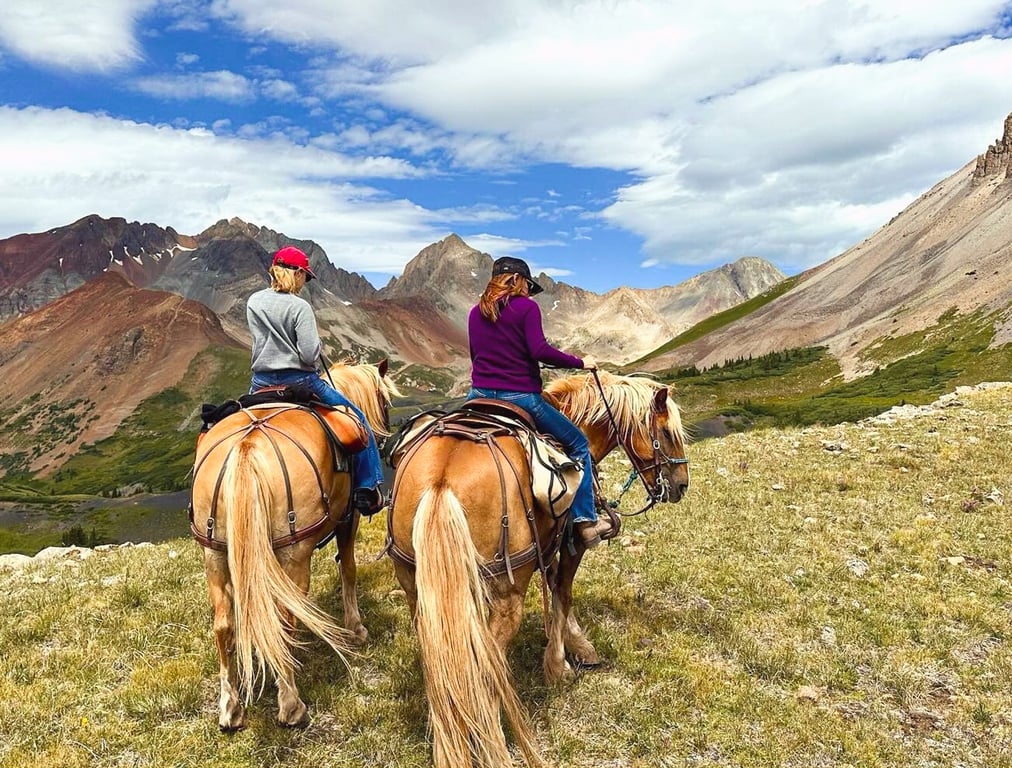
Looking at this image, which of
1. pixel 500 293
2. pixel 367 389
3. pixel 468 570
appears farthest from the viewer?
pixel 367 389

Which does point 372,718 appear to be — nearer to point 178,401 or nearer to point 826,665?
point 826,665

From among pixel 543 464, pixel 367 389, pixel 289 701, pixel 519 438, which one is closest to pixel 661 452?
pixel 543 464

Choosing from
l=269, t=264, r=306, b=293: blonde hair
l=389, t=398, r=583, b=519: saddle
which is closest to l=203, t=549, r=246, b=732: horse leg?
l=389, t=398, r=583, b=519: saddle

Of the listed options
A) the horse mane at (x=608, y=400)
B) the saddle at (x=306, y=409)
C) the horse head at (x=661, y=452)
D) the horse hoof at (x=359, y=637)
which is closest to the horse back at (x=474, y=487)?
the saddle at (x=306, y=409)

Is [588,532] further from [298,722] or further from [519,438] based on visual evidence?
[298,722]

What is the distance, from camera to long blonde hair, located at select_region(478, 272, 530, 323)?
657cm

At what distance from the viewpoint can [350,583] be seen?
813 centimetres

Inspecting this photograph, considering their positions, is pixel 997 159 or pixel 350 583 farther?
pixel 997 159

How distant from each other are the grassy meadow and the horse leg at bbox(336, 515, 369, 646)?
0.32 metres

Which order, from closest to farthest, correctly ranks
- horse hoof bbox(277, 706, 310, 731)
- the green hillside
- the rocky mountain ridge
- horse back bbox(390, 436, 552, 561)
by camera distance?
horse back bbox(390, 436, 552, 561) → horse hoof bbox(277, 706, 310, 731) → the green hillside → the rocky mountain ridge

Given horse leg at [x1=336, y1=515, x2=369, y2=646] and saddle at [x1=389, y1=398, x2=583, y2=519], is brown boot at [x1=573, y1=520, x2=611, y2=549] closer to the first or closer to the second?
saddle at [x1=389, y1=398, x2=583, y2=519]

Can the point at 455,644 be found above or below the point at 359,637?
above

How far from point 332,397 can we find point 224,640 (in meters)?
2.98

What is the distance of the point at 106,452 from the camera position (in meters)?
173
